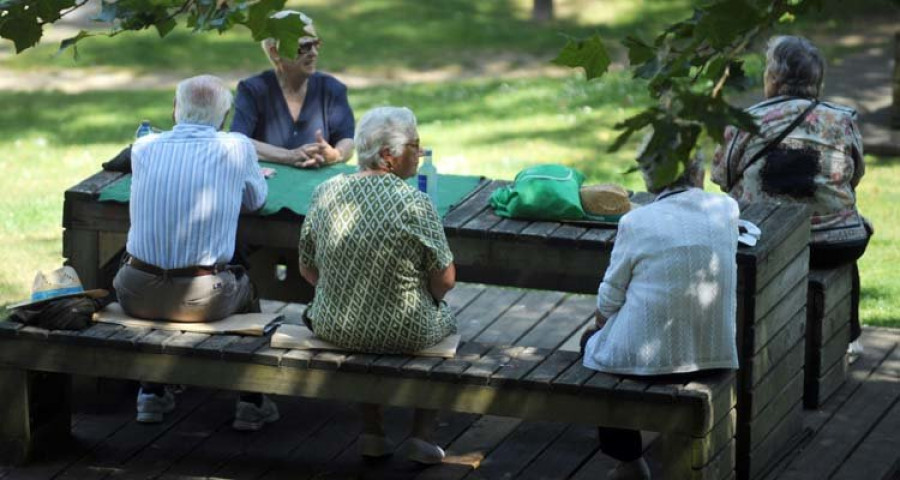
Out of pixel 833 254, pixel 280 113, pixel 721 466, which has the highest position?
pixel 280 113

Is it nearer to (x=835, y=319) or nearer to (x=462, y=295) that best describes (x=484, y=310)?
(x=462, y=295)

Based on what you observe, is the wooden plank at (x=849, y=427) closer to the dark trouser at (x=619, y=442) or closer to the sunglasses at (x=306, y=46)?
the dark trouser at (x=619, y=442)

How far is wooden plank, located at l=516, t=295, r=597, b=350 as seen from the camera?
756 cm

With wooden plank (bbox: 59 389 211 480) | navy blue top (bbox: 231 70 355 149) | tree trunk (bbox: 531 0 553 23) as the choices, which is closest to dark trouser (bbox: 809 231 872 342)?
navy blue top (bbox: 231 70 355 149)

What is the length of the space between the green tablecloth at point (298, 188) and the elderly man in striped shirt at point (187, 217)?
370 mm

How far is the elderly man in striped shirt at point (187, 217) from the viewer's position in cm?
593

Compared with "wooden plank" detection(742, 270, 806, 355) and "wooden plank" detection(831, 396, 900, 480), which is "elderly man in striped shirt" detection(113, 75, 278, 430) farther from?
"wooden plank" detection(831, 396, 900, 480)

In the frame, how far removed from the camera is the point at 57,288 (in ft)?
19.6

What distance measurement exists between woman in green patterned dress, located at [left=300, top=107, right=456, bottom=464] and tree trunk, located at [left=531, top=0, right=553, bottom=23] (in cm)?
1434

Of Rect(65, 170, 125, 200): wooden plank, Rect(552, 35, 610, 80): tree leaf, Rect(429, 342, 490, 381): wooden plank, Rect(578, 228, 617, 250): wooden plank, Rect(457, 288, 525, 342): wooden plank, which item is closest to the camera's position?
Rect(552, 35, 610, 80): tree leaf

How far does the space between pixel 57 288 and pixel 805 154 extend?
2.92 meters

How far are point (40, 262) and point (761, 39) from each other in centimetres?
579

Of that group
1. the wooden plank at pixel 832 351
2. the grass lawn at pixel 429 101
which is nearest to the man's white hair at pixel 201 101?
the grass lawn at pixel 429 101

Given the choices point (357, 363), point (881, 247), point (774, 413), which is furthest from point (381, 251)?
point (881, 247)
